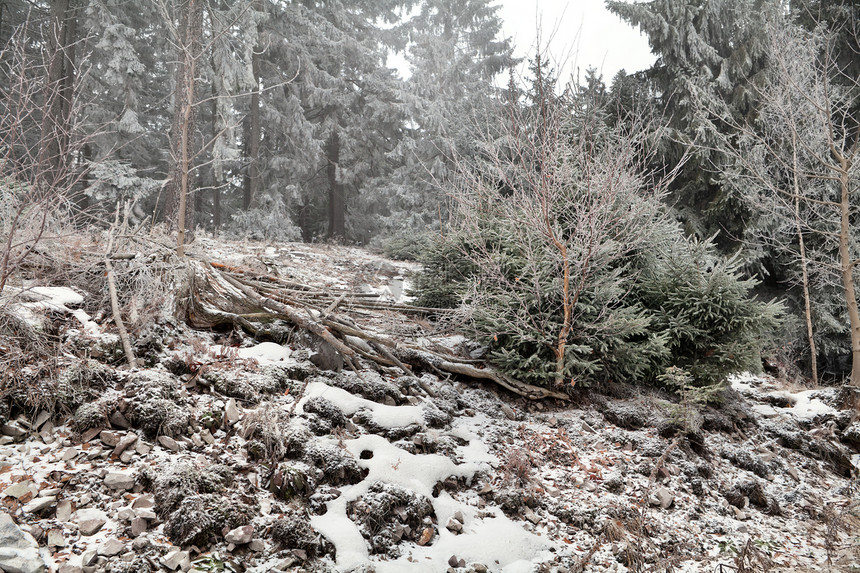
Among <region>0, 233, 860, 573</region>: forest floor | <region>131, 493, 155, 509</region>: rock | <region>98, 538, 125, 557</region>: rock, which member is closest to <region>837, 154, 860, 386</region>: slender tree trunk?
<region>0, 233, 860, 573</region>: forest floor

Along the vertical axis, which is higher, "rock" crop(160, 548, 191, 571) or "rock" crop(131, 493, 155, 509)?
"rock" crop(131, 493, 155, 509)

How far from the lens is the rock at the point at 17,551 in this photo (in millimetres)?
2156

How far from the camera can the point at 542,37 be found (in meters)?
4.60

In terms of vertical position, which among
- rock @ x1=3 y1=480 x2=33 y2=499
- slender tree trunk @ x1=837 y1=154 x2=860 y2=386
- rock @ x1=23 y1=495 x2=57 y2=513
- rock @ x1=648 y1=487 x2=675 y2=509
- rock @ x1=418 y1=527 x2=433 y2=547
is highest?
slender tree trunk @ x1=837 y1=154 x2=860 y2=386

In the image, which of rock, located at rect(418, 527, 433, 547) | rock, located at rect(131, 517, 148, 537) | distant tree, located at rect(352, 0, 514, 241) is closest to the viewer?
rock, located at rect(131, 517, 148, 537)

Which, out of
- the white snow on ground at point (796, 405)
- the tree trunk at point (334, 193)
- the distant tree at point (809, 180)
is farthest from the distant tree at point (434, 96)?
the white snow on ground at point (796, 405)

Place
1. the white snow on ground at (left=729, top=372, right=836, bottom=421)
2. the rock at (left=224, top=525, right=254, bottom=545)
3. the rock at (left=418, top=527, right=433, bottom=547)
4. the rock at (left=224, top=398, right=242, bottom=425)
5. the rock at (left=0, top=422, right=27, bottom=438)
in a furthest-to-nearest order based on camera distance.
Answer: the white snow on ground at (left=729, top=372, right=836, bottom=421) < the rock at (left=224, top=398, right=242, bottom=425) < the rock at (left=418, top=527, right=433, bottom=547) < the rock at (left=0, top=422, right=27, bottom=438) < the rock at (left=224, top=525, right=254, bottom=545)

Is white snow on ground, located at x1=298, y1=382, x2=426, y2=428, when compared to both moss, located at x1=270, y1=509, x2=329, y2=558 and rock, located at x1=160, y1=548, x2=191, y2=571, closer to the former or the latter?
moss, located at x1=270, y1=509, x2=329, y2=558

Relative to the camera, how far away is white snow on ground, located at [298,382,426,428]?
4160 millimetres

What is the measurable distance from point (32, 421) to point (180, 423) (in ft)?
2.85

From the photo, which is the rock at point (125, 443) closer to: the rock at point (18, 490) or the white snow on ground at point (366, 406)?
the rock at point (18, 490)

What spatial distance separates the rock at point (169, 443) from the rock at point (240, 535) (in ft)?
2.71

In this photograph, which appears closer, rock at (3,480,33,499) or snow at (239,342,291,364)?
rock at (3,480,33,499)

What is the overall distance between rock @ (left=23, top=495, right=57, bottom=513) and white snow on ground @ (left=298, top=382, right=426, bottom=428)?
69.8 inches
